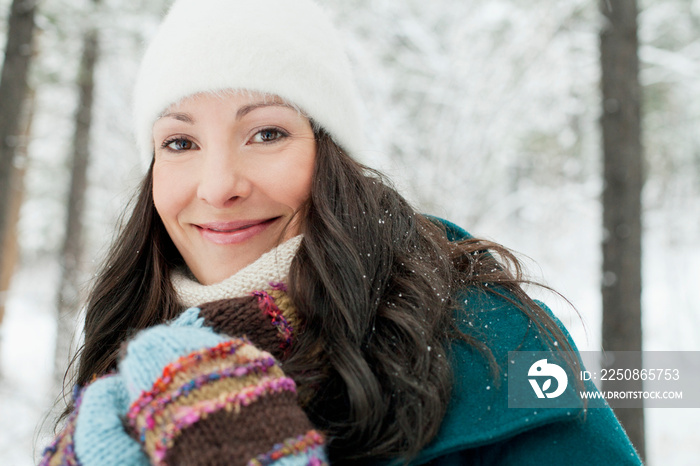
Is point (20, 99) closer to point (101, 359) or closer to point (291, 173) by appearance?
point (101, 359)

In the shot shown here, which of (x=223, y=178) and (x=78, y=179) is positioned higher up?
(x=78, y=179)

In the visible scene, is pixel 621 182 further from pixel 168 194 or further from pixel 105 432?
pixel 105 432

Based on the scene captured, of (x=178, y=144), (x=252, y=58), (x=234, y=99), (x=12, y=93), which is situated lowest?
(x=178, y=144)

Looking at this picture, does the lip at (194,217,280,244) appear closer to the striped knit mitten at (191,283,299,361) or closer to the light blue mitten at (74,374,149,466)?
the striped knit mitten at (191,283,299,361)

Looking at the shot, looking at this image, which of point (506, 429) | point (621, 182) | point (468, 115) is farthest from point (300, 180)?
point (468, 115)

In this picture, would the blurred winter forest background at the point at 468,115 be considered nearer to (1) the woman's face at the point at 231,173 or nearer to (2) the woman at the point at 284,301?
(2) the woman at the point at 284,301

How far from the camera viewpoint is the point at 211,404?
1.10m

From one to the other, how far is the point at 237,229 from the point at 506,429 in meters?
0.99

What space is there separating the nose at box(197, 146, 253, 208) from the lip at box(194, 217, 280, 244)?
79 millimetres

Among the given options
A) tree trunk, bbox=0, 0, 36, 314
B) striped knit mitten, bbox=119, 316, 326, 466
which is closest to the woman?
striped knit mitten, bbox=119, 316, 326, 466

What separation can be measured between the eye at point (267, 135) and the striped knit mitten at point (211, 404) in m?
0.70

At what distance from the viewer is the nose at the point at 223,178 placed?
5.37ft

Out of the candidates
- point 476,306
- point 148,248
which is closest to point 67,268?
point 148,248

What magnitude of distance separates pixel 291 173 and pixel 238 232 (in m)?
0.26
